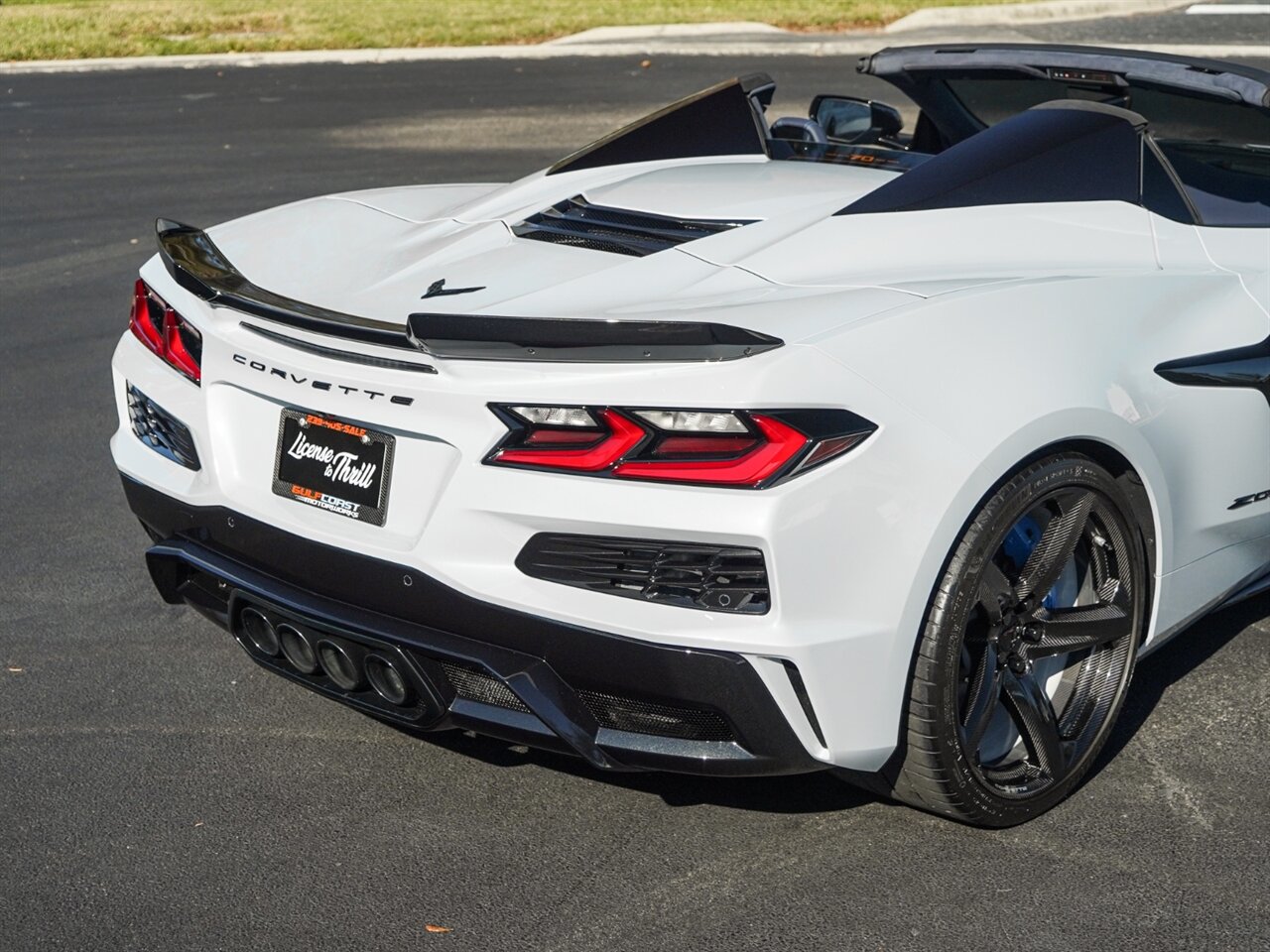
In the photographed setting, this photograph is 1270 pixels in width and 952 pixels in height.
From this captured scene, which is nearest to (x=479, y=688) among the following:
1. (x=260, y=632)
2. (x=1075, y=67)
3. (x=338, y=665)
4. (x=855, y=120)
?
(x=338, y=665)

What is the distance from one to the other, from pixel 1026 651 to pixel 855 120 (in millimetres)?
2622

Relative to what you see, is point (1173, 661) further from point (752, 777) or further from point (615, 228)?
point (615, 228)

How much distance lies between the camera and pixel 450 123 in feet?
42.4

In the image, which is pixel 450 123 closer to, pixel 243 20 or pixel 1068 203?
pixel 243 20

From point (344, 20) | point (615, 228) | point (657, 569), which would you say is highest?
point (615, 228)

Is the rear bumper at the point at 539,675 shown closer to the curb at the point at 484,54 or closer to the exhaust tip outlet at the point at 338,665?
the exhaust tip outlet at the point at 338,665

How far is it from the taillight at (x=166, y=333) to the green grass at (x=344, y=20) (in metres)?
14.7

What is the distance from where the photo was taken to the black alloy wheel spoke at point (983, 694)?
10.3 ft

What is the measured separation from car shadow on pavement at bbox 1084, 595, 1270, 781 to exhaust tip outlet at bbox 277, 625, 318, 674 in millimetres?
1723

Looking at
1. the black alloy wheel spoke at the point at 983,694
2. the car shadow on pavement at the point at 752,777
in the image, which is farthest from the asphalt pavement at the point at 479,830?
the black alloy wheel spoke at the point at 983,694

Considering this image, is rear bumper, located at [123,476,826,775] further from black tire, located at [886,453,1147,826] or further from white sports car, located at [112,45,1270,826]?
black tire, located at [886,453,1147,826]

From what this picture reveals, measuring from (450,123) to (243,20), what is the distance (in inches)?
288

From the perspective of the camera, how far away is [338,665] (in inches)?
121

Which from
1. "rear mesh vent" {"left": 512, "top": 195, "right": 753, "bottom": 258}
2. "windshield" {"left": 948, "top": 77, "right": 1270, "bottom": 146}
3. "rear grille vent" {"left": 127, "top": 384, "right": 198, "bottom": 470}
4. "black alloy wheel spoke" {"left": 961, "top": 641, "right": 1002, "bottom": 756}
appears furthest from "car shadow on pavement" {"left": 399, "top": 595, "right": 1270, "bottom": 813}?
"windshield" {"left": 948, "top": 77, "right": 1270, "bottom": 146}
